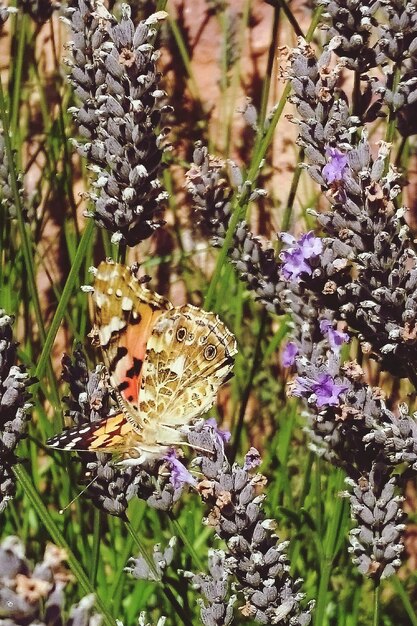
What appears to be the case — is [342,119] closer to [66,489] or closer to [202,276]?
[66,489]

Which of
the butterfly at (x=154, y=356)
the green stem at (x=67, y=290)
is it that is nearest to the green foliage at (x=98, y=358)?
the green stem at (x=67, y=290)

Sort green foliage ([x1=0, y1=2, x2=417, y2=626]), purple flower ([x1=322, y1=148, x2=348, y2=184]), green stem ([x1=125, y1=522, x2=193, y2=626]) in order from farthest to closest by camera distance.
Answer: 1. green foliage ([x1=0, y1=2, x2=417, y2=626])
2. green stem ([x1=125, y1=522, x2=193, y2=626])
3. purple flower ([x1=322, y1=148, x2=348, y2=184])

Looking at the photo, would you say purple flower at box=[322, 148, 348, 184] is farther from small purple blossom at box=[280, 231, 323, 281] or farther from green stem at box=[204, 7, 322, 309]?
green stem at box=[204, 7, 322, 309]

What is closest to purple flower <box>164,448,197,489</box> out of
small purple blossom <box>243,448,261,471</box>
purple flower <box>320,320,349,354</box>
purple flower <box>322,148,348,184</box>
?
small purple blossom <box>243,448,261,471</box>

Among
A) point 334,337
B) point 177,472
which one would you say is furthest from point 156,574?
point 334,337

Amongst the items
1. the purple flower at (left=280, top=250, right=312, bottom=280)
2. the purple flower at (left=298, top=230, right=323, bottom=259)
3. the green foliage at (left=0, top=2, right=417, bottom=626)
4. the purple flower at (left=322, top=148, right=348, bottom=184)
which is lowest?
the green foliage at (left=0, top=2, right=417, bottom=626)

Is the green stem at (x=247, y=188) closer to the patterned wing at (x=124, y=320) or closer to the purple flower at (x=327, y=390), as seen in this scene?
the patterned wing at (x=124, y=320)

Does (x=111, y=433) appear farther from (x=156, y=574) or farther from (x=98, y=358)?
(x=98, y=358)
